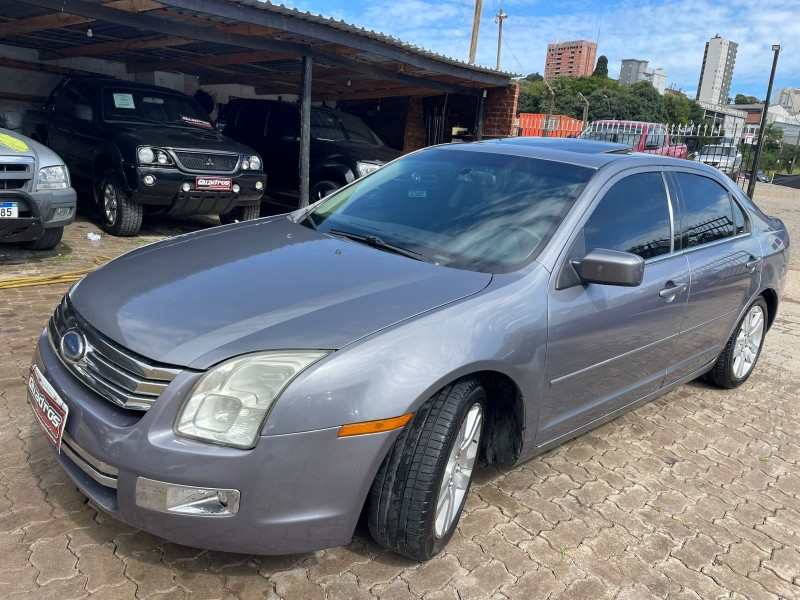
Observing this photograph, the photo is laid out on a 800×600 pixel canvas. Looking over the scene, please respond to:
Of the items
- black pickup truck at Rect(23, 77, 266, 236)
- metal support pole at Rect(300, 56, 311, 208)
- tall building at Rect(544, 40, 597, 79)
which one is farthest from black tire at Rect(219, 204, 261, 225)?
tall building at Rect(544, 40, 597, 79)

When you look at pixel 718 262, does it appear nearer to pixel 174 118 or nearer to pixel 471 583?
pixel 471 583

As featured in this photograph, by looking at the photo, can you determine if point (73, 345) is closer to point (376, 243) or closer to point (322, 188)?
point (376, 243)

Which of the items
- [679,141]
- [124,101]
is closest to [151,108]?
[124,101]

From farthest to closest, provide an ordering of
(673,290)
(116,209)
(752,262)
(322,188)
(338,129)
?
(338,129) → (322,188) → (116,209) → (752,262) → (673,290)

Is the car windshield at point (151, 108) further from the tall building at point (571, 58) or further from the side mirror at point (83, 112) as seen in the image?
the tall building at point (571, 58)

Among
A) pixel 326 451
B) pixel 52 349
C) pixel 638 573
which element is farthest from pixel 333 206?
pixel 638 573

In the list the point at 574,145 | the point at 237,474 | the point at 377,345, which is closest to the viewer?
the point at 237,474

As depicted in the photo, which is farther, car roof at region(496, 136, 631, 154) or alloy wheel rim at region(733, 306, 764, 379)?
alloy wheel rim at region(733, 306, 764, 379)

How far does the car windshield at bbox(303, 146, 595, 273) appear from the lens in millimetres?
2773

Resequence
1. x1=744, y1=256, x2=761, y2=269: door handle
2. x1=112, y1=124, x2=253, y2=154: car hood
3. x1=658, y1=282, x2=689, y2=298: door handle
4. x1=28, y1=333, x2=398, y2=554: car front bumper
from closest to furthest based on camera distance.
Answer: x1=28, y1=333, x2=398, y2=554: car front bumper
x1=658, y1=282, x2=689, y2=298: door handle
x1=744, y1=256, x2=761, y2=269: door handle
x1=112, y1=124, x2=253, y2=154: car hood

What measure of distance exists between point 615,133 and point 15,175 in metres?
13.5

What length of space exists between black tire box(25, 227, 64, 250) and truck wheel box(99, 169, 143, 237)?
1016mm

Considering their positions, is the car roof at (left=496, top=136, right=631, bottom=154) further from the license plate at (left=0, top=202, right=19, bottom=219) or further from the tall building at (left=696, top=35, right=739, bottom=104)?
the tall building at (left=696, top=35, right=739, bottom=104)

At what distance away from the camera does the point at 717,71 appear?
8694cm
